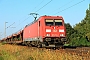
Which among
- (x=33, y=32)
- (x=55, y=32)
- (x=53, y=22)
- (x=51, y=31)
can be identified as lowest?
(x=55, y=32)

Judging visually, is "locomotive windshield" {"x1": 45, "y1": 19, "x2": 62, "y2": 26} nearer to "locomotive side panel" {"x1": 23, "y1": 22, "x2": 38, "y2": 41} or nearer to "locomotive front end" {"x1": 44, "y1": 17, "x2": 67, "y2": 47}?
"locomotive front end" {"x1": 44, "y1": 17, "x2": 67, "y2": 47}

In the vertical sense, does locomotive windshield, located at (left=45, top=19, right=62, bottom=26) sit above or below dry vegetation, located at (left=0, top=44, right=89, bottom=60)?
above

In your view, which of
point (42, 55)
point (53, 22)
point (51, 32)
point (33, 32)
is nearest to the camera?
point (42, 55)

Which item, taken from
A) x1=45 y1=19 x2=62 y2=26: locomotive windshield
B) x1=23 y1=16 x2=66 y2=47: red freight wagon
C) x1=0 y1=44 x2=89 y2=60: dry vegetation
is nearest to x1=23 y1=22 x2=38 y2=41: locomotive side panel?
x1=23 y1=16 x2=66 y2=47: red freight wagon

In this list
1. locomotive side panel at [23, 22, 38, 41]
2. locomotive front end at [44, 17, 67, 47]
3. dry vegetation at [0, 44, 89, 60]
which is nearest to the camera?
dry vegetation at [0, 44, 89, 60]

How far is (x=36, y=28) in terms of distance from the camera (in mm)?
27094

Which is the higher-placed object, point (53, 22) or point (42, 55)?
point (53, 22)

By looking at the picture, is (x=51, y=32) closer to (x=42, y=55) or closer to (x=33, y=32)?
(x=33, y=32)

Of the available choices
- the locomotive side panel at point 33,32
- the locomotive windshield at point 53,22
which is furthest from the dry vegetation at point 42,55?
the locomotive side panel at point 33,32

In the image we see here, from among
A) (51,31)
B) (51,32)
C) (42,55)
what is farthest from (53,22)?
(42,55)

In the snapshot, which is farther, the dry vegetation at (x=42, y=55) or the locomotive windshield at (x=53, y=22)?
the locomotive windshield at (x=53, y=22)

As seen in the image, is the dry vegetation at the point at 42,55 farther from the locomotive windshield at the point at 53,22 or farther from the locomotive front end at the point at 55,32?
the locomotive windshield at the point at 53,22

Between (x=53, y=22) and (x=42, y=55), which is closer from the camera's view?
(x=42, y=55)

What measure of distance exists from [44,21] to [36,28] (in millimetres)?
2749
